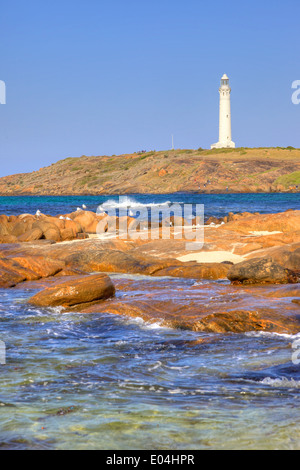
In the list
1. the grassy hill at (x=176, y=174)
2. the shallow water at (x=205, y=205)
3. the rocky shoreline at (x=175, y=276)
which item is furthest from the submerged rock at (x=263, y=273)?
the grassy hill at (x=176, y=174)

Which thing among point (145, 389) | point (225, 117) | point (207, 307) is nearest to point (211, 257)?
point (207, 307)

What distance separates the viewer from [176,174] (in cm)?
11206

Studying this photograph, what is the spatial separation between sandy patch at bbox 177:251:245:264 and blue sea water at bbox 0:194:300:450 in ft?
25.6

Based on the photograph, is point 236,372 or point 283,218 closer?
point 236,372

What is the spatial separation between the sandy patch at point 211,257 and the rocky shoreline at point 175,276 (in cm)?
3

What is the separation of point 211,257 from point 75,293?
→ 7217 mm

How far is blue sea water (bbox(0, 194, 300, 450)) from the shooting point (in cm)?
520

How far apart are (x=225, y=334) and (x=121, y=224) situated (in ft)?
68.6

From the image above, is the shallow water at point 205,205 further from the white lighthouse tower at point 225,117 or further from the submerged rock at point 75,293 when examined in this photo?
the white lighthouse tower at point 225,117

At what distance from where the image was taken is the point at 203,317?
32.3 feet

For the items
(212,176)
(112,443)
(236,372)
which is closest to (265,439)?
(112,443)

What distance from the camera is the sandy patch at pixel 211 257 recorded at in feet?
57.7

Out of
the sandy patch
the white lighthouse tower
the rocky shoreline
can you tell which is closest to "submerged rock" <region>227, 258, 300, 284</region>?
the rocky shoreline
